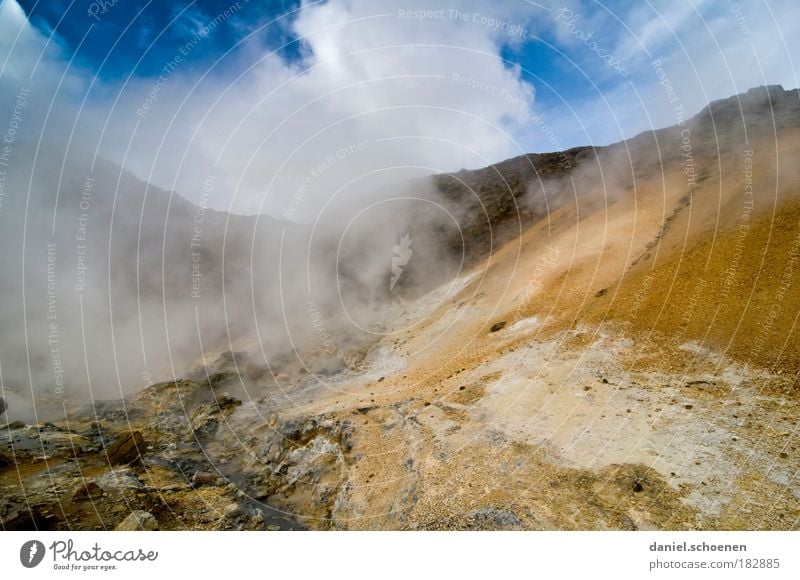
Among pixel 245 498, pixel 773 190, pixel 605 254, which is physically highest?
pixel 773 190

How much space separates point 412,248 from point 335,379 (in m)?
22.7

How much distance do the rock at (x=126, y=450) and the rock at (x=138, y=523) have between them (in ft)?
29.0

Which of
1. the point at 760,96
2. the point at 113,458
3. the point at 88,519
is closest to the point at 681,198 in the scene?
the point at 760,96

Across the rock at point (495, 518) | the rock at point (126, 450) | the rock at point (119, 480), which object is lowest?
the rock at point (126, 450)

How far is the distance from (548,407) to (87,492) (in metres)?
22.0

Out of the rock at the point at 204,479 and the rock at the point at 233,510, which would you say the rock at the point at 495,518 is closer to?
the rock at the point at 233,510

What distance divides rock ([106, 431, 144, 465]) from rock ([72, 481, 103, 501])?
4370 millimetres

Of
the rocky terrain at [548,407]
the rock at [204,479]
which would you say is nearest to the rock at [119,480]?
the rocky terrain at [548,407]

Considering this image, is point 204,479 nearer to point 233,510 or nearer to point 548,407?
point 233,510

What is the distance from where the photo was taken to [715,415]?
12547 millimetres

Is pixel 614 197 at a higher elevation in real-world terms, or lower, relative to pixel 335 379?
higher

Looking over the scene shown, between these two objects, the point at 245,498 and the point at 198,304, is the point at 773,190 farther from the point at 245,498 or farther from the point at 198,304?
the point at 198,304

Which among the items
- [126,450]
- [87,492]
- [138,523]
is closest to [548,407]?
[138,523]

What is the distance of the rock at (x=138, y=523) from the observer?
14.7 meters
